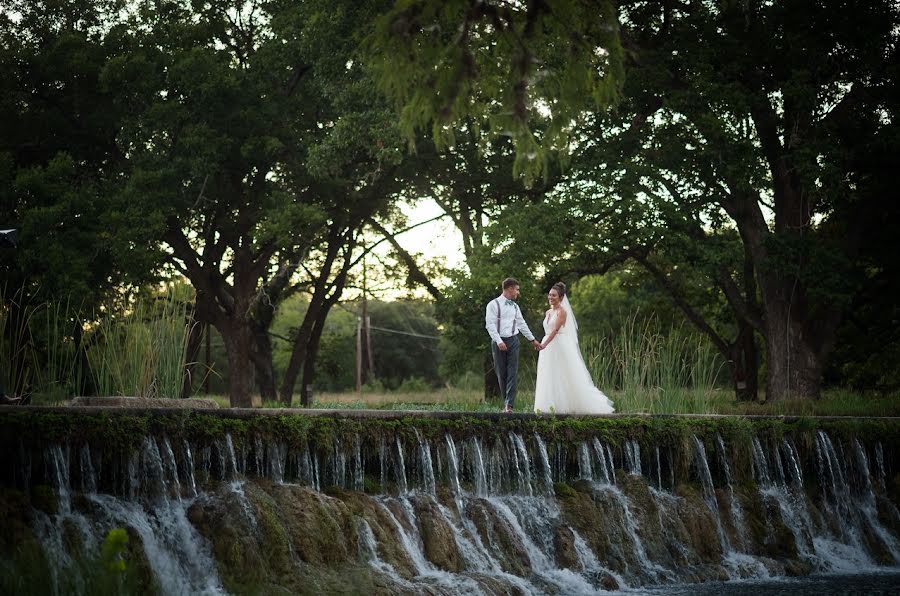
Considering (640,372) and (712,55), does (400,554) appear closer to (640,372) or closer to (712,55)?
(640,372)

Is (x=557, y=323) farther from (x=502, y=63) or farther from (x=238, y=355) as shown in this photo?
(x=238, y=355)

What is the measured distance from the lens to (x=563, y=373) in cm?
1422

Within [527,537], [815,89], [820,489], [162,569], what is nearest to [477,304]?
[815,89]

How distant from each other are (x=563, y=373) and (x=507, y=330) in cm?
125

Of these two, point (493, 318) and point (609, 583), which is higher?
point (493, 318)

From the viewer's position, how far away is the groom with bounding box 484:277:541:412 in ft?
43.7

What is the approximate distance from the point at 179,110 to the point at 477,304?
7779mm

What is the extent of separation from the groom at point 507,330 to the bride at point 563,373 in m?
0.68

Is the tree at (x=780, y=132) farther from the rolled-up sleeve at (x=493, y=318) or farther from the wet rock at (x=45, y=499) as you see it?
the wet rock at (x=45, y=499)

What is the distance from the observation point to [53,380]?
448 inches

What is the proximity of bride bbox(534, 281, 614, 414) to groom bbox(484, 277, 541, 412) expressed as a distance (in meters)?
0.68

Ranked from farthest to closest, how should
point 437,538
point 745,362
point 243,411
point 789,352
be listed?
1. point 745,362
2. point 789,352
3. point 437,538
4. point 243,411

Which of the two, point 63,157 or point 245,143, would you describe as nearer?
point 63,157

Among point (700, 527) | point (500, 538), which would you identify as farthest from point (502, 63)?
point (700, 527)
